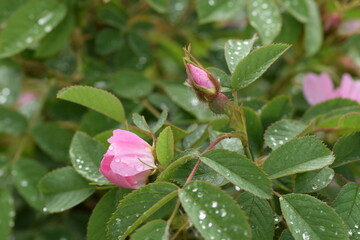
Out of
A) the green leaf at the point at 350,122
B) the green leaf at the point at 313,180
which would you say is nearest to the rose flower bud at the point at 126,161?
the green leaf at the point at 313,180

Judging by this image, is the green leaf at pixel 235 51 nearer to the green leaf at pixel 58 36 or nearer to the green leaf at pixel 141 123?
the green leaf at pixel 141 123

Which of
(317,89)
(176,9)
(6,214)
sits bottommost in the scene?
(6,214)

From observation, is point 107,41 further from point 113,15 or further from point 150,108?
point 150,108

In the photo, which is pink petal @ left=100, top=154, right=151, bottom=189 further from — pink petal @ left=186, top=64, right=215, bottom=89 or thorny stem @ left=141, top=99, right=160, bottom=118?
thorny stem @ left=141, top=99, right=160, bottom=118

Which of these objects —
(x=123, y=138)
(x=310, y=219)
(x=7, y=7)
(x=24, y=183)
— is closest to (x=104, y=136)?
(x=123, y=138)

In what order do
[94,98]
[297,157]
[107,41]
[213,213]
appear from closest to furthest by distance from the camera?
[213,213]
[297,157]
[94,98]
[107,41]

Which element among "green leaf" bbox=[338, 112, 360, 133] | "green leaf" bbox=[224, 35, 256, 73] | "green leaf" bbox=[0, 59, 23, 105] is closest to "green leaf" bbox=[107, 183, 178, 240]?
"green leaf" bbox=[224, 35, 256, 73]
